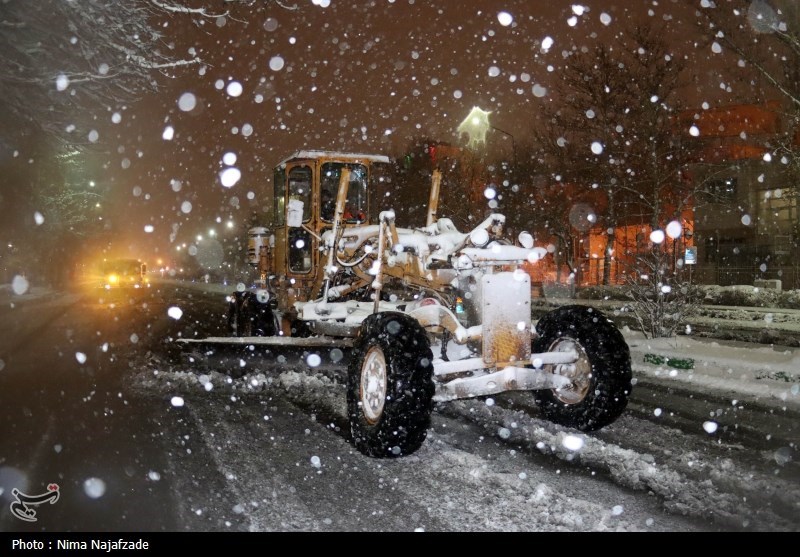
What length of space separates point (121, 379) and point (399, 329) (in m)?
5.58

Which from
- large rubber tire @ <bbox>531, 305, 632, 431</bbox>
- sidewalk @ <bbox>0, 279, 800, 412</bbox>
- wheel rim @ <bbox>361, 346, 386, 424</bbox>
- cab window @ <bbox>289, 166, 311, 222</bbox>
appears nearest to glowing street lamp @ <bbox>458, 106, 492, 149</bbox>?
sidewalk @ <bbox>0, 279, 800, 412</bbox>

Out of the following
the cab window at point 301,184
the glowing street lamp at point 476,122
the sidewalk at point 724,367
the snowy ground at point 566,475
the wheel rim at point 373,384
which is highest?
the glowing street lamp at point 476,122

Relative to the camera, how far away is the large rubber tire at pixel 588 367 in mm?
Answer: 5727

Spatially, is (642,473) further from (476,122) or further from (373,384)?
(476,122)

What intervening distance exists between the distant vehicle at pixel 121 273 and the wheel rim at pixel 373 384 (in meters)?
47.7

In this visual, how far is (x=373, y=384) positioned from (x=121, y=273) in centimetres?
5036

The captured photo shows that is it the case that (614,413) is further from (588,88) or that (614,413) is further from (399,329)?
(588,88)

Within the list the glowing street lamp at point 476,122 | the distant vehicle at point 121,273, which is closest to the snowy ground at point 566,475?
the distant vehicle at point 121,273

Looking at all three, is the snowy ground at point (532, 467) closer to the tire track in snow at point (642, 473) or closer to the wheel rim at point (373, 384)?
the tire track in snow at point (642, 473)

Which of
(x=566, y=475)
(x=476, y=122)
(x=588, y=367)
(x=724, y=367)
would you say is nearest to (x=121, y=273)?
(x=476, y=122)

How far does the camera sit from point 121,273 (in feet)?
167

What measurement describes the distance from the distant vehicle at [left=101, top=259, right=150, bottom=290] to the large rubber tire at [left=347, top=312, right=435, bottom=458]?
157 feet

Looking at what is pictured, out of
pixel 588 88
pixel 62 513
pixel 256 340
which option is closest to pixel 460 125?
pixel 588 88

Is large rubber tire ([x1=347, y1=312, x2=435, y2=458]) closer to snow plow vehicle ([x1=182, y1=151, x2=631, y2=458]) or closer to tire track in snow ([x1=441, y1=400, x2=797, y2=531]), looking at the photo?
snow plow vehicle ([x1=182, y1=151, x2=631, y2=458])
